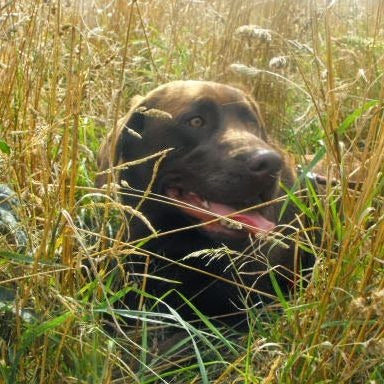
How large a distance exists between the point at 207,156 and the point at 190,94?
33 cm

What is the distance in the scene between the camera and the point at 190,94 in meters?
3.38

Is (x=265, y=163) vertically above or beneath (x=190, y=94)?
beneath

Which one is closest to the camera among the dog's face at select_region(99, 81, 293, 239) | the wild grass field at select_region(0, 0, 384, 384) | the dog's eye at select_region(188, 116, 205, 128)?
the wild grass field at select_region(0, 0, 384, 384)

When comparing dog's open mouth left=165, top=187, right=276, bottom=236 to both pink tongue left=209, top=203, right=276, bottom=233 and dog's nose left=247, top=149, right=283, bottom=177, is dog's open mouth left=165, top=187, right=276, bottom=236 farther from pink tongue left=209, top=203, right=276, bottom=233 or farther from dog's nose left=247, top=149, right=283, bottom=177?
dog's nose left=247, top=149, right=283, bottom=177

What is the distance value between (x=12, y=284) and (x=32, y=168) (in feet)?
2.12

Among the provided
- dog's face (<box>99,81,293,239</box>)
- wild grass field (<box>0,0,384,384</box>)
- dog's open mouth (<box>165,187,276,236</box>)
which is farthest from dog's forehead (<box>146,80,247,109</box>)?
wild grass field (<box>0,0,384,384</box>)

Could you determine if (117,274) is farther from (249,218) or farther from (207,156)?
(207,156)

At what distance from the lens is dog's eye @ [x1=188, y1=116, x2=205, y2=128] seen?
3301 mm

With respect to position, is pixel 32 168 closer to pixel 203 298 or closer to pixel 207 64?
pixel 203 298

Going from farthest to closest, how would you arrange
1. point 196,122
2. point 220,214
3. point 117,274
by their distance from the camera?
point 196,122
point 220,214
point 117,274

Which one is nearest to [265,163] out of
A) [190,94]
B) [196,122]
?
[196,122]

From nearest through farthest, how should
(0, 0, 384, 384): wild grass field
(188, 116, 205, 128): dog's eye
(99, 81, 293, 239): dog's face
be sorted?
(0, 0, 384, 384): wild grass field, (99, 81, 293, 239): dog's face, (188, 116, 205, 128): dog's eye

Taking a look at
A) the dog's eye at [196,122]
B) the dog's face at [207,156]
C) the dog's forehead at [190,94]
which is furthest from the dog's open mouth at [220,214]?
Result: the dog's forehead at [190,94]

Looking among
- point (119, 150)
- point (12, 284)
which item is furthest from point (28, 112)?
point (12, 284)
